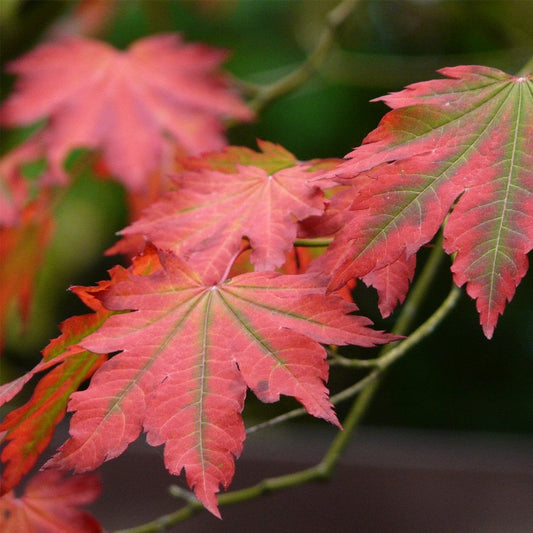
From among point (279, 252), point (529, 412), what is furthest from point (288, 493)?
point (279, 252)

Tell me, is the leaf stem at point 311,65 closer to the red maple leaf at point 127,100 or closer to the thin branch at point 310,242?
the red maple leaf at point 127,100

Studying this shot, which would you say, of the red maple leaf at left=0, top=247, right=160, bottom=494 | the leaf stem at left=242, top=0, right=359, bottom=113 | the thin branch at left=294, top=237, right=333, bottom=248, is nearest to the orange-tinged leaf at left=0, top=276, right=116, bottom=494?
the red maple leaf at left=0, top=247, right=160, bottom=494

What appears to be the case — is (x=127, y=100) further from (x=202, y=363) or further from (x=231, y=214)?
(x=202, y=363)

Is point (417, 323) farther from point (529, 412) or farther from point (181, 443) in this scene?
point (181, 443)

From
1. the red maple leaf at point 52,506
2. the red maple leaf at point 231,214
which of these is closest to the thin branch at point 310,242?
the red maple leaf at point 231,214

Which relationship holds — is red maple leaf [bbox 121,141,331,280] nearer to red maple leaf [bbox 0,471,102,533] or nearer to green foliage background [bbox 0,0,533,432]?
red maple leaf [bbox 0,471,102,533]

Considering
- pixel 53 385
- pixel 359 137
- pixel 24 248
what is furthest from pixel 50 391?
pixel 359 137

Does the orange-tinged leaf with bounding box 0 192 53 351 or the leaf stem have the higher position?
the leaf stem
